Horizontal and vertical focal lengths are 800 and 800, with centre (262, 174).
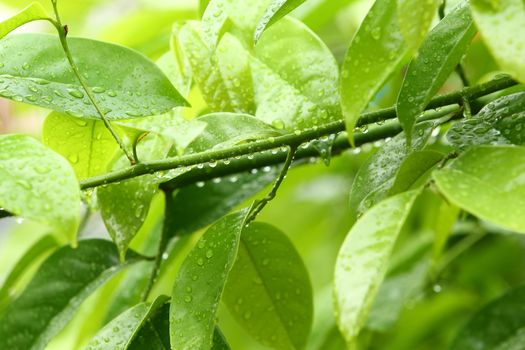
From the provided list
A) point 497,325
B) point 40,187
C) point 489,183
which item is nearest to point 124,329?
point 40,187

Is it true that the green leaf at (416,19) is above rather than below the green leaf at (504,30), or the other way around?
above

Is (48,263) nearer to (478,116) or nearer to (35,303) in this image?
(35,303)

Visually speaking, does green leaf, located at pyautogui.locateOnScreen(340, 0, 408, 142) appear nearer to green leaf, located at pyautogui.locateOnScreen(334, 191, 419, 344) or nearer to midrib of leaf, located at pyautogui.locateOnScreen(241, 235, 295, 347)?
green leaf, located at pyautogui.locateOnScreen(334, 191, 419, 344)

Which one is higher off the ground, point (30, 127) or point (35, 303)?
point (35, 303)

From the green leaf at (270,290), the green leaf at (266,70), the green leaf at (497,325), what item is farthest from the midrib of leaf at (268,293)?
the green leaf at (497,325)

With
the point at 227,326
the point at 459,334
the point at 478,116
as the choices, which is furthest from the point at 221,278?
the point at 227,326

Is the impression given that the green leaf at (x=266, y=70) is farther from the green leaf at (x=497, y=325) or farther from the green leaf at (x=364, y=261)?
the green leaf at (x=497, y=325)
